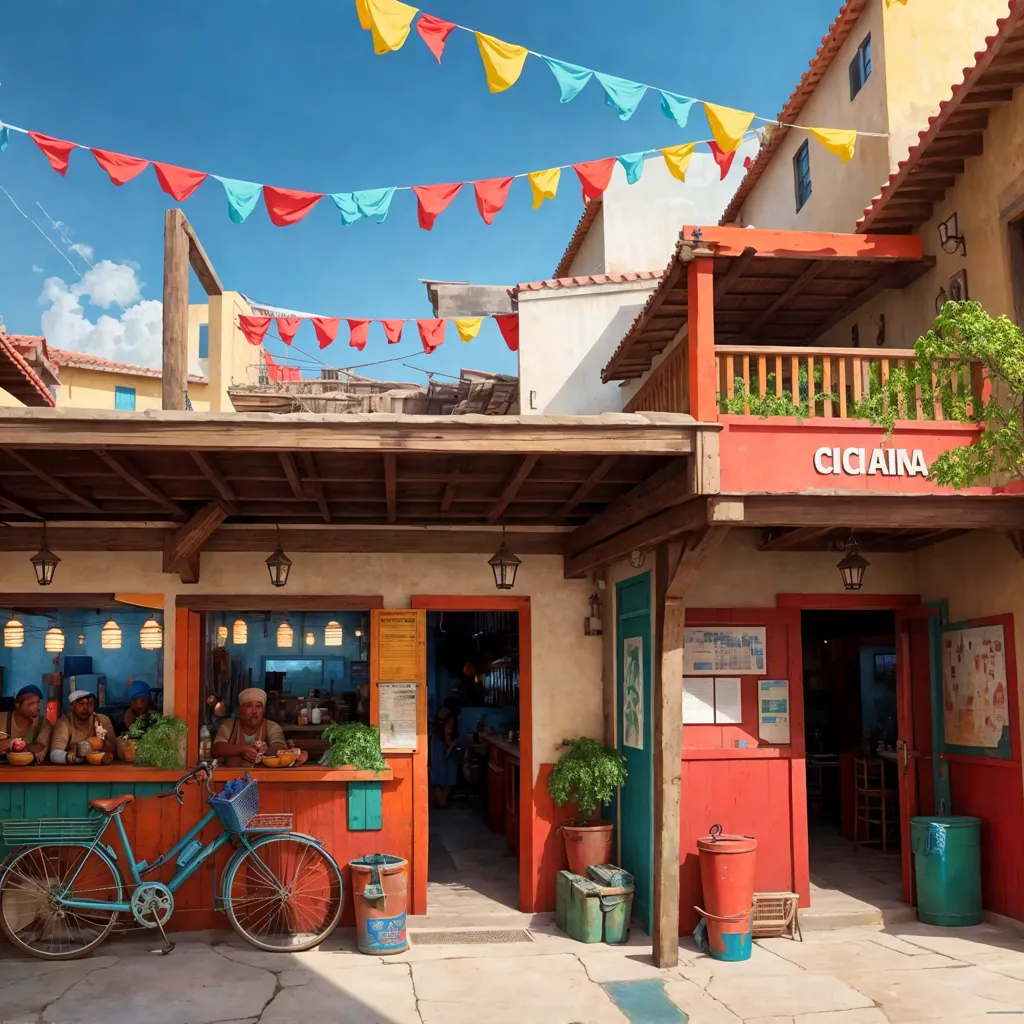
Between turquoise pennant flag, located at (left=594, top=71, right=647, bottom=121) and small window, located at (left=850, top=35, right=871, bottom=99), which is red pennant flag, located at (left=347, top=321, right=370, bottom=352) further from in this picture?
small window, located at (left=850, top=35, right=871, bottom=99)

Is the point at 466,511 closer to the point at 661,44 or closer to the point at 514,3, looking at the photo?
A: the point at 661,44

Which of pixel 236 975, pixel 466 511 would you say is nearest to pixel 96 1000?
pixel 236 975

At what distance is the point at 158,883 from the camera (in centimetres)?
898

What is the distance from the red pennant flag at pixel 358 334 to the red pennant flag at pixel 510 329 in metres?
1.90

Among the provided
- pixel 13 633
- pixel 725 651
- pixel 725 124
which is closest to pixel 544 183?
pixel 725 124

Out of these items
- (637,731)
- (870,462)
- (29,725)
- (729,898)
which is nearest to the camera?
(870,462)

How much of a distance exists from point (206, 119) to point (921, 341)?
30572mm

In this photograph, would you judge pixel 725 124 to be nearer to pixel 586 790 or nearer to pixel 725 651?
pixel 725 651

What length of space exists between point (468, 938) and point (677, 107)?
7.28m

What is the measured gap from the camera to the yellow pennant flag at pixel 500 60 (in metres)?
8.51

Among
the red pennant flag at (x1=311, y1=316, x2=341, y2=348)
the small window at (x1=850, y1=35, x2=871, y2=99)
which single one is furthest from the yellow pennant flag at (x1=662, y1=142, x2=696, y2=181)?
the red pennant flag at (x1=311, y1=316, x2=341, y2=348)

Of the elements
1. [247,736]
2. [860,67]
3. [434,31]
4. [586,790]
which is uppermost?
[860,67]

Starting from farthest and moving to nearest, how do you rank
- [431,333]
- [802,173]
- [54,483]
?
[431,333], [802,173], [54,483]

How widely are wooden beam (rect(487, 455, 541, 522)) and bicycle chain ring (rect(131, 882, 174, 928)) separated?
13.8 feet
